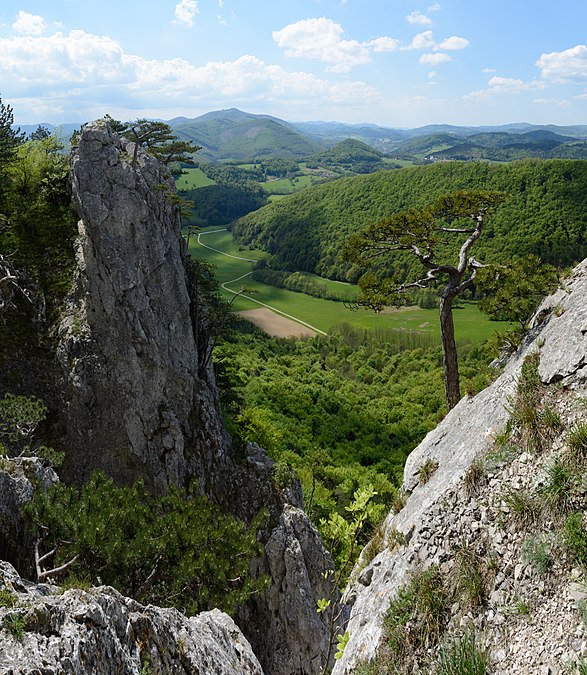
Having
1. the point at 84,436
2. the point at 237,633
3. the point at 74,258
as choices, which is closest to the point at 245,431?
the point at 84,436

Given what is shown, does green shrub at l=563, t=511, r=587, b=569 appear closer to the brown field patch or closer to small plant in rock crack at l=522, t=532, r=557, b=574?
small plant in rock crack at l=522, t=532, r=557, b=574

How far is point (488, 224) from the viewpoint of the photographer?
130m

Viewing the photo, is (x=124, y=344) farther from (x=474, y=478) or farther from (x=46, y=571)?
(x=474, y=478)

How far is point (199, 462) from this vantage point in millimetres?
27875

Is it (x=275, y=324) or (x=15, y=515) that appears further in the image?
(x=275, y=324)

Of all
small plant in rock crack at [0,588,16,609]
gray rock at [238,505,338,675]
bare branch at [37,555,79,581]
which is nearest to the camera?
small plant in rock crack at [0,588,16,609]

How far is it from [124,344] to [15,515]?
523 inches

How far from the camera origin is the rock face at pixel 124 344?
2452 centimetres

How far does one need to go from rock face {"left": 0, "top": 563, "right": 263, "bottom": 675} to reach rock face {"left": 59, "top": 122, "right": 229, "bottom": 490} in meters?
15.1

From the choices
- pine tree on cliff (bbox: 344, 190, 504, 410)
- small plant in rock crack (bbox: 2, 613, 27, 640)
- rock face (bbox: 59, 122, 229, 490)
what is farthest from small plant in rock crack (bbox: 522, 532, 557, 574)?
rock face (bbox: 59, 122, 229, 490)

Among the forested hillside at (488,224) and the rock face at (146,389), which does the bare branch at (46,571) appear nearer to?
the rock face at (146,389)

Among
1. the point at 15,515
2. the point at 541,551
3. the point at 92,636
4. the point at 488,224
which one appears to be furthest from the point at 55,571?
the point at 488,224

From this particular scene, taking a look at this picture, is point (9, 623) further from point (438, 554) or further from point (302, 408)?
point (302, 408)

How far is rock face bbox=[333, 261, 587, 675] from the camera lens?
5.83 m
